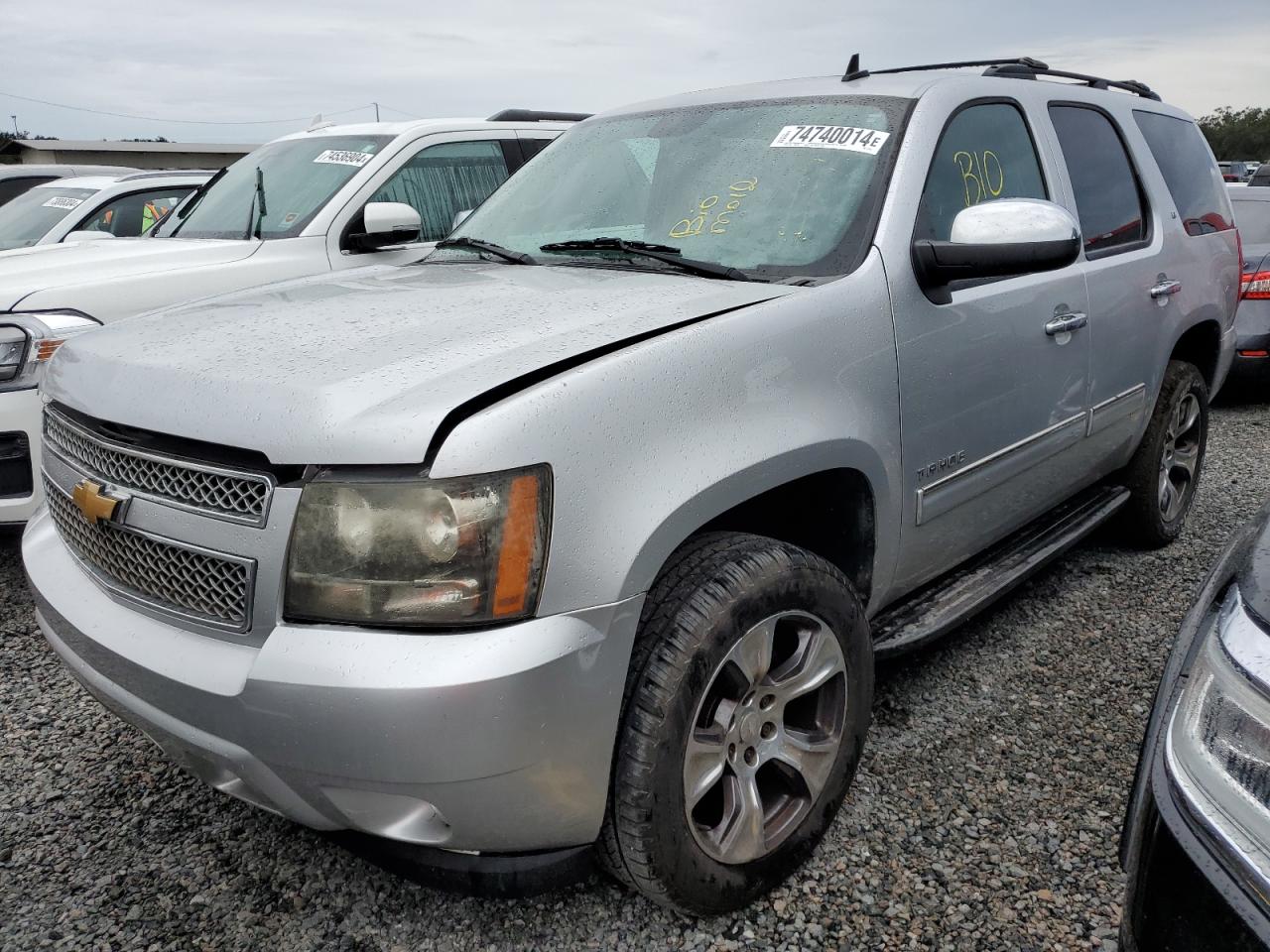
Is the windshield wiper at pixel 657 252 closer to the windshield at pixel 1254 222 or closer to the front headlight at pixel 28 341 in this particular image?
the front headlight at pixel 28 341

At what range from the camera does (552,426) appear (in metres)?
1.63

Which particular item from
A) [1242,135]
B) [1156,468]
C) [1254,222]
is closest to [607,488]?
[1156,468]

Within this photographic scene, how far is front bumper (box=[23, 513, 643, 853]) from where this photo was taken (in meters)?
1.55

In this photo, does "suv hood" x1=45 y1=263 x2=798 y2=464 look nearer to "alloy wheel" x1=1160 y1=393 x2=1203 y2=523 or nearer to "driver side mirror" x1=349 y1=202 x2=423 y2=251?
"driver side mirror" x1=349 y1=202 x2=423 y2=251

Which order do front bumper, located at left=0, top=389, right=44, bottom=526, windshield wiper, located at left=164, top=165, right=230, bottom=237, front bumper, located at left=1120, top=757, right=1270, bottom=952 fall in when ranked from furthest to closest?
windshield wiper, located at left=164, top=165, right=230, bottom=237
front bumper, located at left=0, top=389, right=44, bottom=526
front bumper, located at left=1120, top=757, right=1270, bottom=952

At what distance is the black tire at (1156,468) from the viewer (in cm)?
383

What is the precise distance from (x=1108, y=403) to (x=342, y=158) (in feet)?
12.6

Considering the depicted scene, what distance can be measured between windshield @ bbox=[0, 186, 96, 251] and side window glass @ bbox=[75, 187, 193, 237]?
0.54 ft

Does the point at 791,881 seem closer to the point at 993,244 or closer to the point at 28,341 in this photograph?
the point at 993,244

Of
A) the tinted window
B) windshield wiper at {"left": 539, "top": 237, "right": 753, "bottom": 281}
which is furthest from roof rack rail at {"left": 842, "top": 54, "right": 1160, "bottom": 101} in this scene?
the tinted window

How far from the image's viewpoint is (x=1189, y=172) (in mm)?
4062

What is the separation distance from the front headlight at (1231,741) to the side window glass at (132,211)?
7.67 metres

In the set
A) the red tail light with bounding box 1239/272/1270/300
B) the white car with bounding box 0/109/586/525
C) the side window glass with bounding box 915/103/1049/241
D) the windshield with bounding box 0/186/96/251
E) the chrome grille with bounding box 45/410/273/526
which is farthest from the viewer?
the windshield with bounding box 0/186/96/251

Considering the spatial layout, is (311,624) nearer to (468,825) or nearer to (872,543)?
(468,825)
